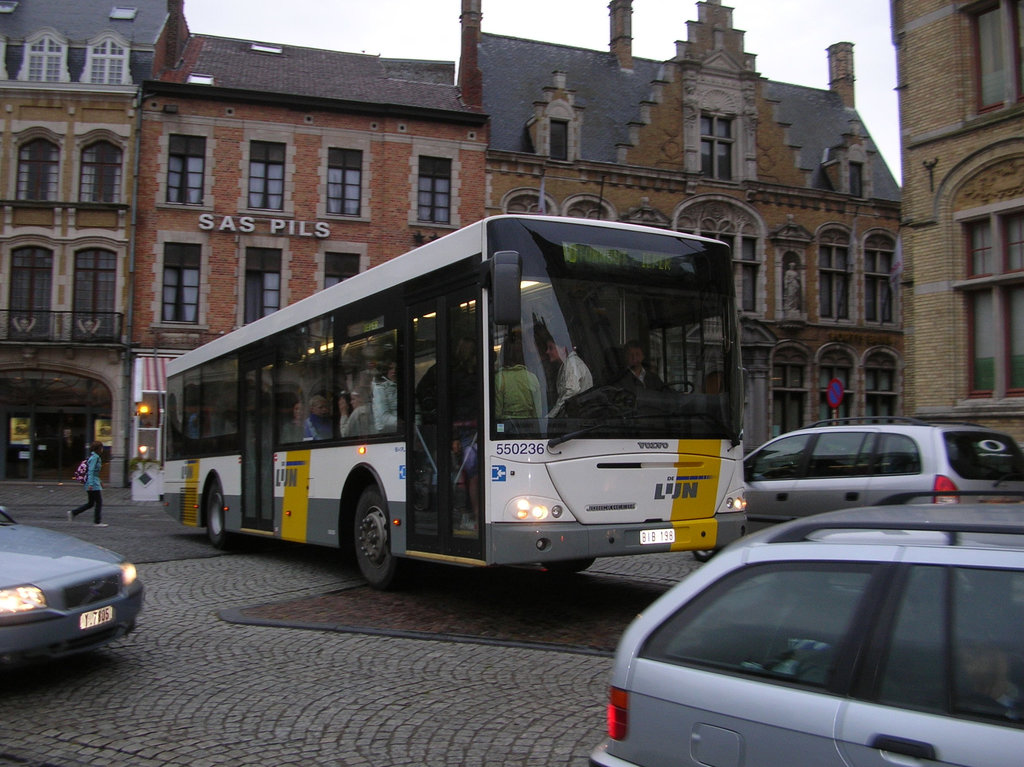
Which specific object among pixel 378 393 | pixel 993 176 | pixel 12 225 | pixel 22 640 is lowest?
pixel 22 640

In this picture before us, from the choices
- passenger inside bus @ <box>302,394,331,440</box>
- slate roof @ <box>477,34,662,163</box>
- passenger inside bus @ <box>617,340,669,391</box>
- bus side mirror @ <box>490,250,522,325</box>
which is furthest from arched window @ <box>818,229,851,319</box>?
bus side mirror @ <box>490,250,522,325</box>

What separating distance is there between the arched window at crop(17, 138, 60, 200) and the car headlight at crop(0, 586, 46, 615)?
83.6 ft

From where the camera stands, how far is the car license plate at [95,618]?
5617 millimetres

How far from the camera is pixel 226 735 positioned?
4812 mm

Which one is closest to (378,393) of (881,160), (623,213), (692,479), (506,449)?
(506,449)

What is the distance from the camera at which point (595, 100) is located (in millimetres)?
32750

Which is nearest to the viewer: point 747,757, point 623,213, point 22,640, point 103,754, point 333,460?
point 747,757

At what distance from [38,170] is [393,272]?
23.7 m

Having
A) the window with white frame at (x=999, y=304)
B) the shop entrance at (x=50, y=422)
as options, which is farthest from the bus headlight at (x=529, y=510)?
the shop entrance at (x=50, y=422)

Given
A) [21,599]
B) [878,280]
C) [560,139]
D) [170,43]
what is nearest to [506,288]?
[21,599]

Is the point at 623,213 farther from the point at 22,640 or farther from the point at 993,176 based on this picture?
the point at 22,640

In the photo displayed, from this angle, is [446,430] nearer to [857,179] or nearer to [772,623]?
[772,623]

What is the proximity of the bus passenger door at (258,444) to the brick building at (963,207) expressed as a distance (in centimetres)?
1095

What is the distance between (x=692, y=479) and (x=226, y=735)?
4044mm
